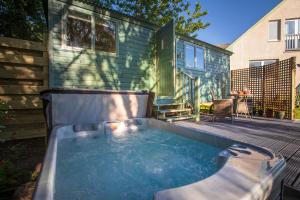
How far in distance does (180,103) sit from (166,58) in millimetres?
1560

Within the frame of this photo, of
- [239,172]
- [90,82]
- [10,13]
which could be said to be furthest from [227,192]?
[10,13]

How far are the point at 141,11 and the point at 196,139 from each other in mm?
10008

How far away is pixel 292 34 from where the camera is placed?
34.1 feet

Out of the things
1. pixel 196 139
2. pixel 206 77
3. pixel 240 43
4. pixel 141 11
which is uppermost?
pixel 141 11

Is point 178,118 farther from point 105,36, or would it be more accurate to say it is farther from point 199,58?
point 199,58

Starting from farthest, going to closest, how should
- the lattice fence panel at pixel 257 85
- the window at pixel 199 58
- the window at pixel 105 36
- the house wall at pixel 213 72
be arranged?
the house wall at pixel 213 72 → the window at pixel 199 58 → the lattice fence panel at pixel 257 85 → the window at pixel 105 36

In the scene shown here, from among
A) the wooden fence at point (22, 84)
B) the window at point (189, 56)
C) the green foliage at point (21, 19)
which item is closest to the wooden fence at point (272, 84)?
the window at point (189, 56)

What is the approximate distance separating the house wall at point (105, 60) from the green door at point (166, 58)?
0.29 meters

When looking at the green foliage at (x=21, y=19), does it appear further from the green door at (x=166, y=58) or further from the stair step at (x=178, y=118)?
the stair step at (x=178, y=118)

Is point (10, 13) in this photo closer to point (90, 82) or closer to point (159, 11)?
point (90, 82)

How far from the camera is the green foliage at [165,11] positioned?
10259mm

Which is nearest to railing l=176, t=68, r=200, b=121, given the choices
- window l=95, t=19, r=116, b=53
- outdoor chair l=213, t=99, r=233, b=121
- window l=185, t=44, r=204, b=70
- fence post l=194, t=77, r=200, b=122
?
fence post l=194, t=77, r=200, b=122

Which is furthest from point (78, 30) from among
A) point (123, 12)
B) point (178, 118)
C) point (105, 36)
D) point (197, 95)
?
point (123, 12)

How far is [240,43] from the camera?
37.7ft
